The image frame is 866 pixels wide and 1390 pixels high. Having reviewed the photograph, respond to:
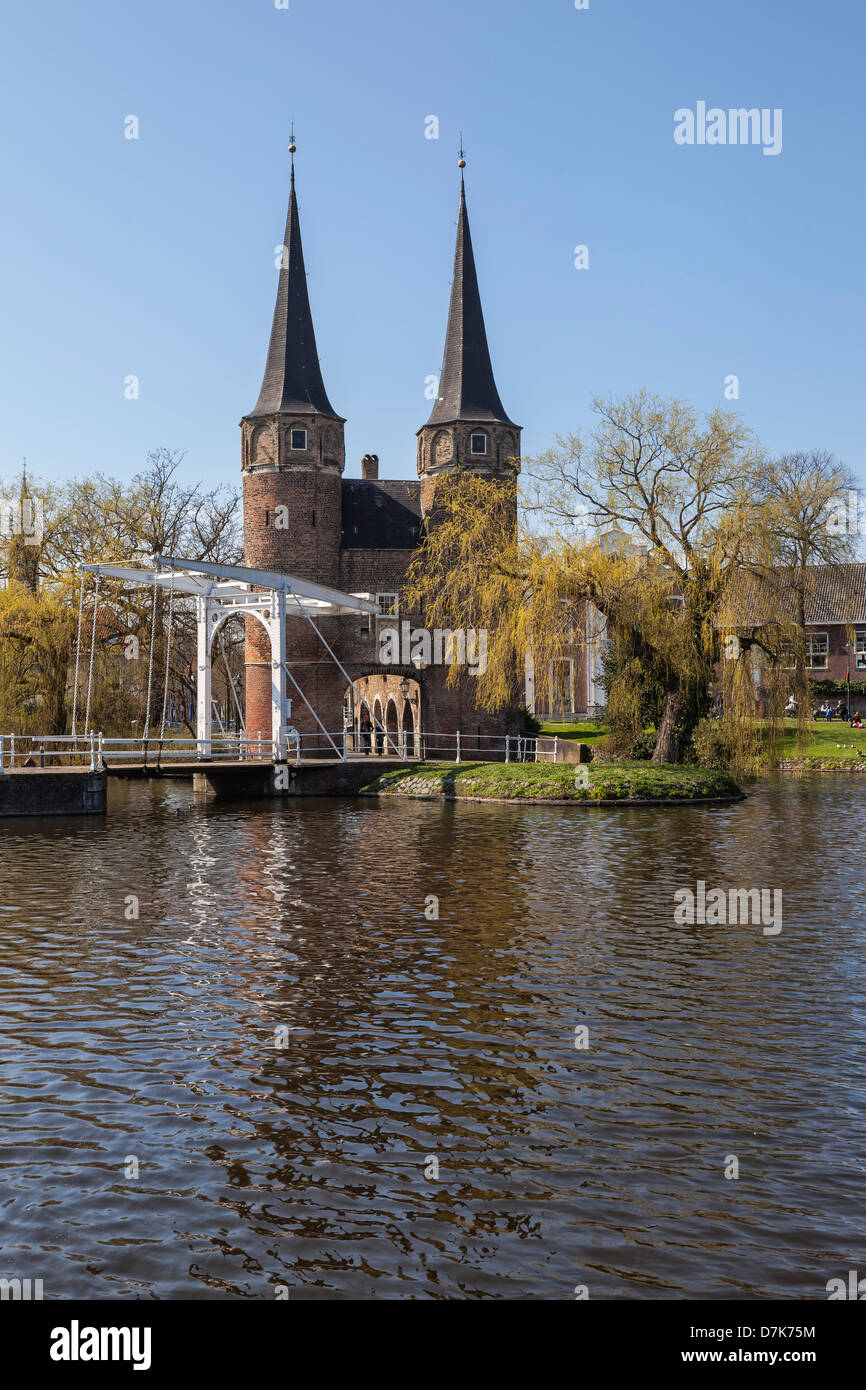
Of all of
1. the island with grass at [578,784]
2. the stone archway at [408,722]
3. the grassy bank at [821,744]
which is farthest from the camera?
the stone archway at [408,722]

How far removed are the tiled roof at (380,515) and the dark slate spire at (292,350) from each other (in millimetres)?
3832

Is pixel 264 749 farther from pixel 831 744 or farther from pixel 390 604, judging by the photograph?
pixel 831 744

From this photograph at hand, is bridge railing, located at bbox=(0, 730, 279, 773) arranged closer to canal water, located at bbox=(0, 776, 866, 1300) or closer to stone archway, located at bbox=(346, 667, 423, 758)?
stone archway, located at bbox=(346, 667, 423, 758)

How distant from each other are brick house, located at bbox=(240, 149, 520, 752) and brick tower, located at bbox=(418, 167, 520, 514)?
0.03m

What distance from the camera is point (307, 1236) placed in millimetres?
4707

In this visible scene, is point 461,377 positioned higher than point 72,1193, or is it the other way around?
point 461,377

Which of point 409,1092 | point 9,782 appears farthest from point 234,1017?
point 9,782

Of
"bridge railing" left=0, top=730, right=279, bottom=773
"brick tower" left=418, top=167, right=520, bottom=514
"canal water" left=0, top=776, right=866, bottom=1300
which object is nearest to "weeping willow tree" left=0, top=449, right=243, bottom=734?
"bridge railing" left=0, top=730, right=279, bottom=773

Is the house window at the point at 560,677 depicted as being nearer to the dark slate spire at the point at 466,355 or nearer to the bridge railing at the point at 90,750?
the bridge railing at the point at 90,750

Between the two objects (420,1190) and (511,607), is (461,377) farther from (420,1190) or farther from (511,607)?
(420,1190)

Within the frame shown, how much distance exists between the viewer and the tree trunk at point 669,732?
2547 centimetres

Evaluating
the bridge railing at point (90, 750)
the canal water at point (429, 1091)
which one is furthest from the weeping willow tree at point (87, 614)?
the canal water at point (429, 1091)

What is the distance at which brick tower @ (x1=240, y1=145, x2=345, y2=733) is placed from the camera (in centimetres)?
3397
